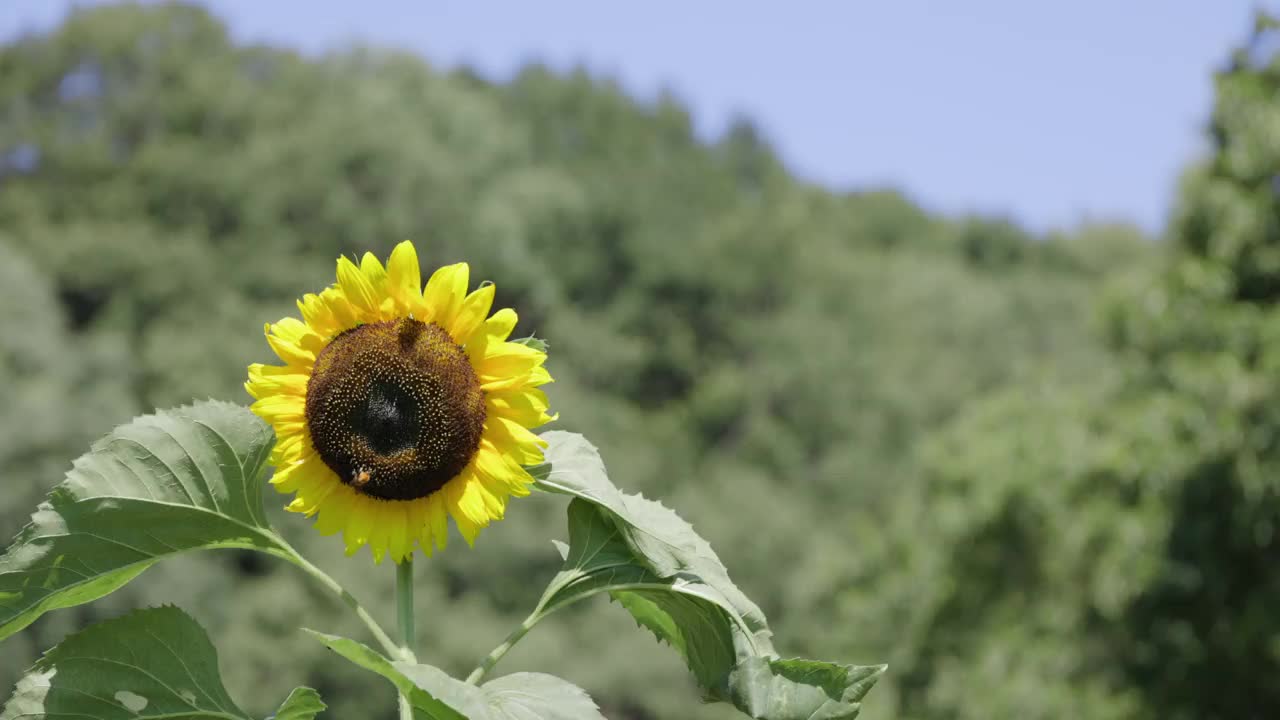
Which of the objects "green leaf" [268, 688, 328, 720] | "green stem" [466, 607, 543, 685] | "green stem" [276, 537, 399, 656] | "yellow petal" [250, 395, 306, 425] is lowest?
"green leaf" [268, 688, 328, 720]

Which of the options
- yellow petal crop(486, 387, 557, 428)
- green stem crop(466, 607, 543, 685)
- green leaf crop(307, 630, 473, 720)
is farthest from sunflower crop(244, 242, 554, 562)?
green leaf crop(307, 630, 473, 720)

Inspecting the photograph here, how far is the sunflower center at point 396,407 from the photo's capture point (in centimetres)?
156

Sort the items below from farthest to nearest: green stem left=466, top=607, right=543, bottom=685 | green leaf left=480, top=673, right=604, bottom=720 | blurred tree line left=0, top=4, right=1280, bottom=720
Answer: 1. blurred tree line left=0, top=4, right=1280, bottom=720
2. green stem left=466, top=607, right=543, bottom=685
3. green leaf left=480, top=673, right=604, bottom=720

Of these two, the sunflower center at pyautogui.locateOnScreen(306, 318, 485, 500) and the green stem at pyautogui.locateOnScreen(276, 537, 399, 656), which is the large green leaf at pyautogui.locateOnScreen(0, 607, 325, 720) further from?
the sunflower center at pyautogui.locateOnScreen(306, 318, 485, 500)

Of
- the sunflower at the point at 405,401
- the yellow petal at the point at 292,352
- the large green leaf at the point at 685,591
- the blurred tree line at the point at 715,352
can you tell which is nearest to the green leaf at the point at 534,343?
the sunflower at the point at 405,401

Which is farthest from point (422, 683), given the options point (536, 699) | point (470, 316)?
point (470, 316)

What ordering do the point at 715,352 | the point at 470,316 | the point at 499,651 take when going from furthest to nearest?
1. the point at 715,352
2. the point at 470,316
3. the point at 499,651

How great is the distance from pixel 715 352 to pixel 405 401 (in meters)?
45.1

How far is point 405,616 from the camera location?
1.48m

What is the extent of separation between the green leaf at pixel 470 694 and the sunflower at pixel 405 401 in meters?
0.21

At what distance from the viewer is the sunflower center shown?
1.56 metres

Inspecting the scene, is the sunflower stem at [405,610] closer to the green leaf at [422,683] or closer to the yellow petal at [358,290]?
the green leaf at [422,683]

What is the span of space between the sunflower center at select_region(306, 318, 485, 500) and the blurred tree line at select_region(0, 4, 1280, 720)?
9990 millimetres

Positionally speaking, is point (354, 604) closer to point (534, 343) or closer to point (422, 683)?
point (422, 683)
